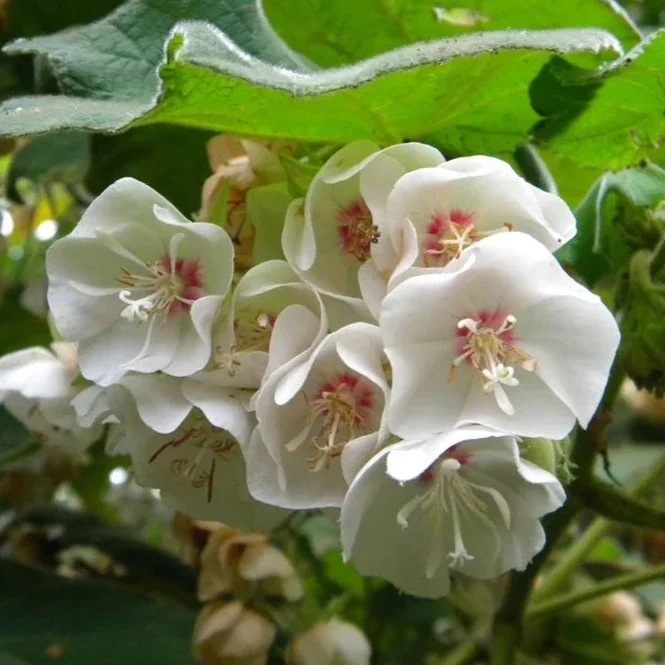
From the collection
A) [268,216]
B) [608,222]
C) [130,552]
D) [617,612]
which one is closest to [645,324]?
[608,222]

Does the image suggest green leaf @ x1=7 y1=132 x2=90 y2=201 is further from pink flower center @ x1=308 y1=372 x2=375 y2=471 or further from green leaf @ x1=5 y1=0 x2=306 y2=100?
pink flower center @ x1=308 y1=372 x2=375 y2=471

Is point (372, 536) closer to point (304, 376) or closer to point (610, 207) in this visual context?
point (304, 376)

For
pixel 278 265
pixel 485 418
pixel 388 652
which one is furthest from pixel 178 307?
pixel 388 652

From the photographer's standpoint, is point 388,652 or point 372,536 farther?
point 388,652

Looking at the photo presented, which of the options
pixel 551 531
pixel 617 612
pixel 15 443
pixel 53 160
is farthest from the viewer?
pixel 617 612

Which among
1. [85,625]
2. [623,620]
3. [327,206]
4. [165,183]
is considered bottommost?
[623,620]

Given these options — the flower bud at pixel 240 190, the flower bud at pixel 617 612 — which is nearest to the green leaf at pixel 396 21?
the flower bud at pixel 240 190

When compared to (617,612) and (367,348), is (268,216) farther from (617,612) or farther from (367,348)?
(617,612)
